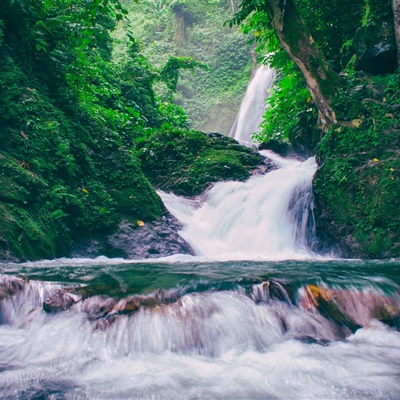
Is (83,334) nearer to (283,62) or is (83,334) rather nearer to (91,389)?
(91,389)

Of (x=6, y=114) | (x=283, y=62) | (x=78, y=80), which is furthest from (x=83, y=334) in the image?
(x=283, y=62)

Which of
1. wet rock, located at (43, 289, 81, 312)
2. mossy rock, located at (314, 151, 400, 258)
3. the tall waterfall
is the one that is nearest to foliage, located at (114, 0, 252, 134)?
the tall waterfall

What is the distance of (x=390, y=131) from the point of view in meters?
6.54

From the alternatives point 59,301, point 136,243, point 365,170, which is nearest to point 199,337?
point 59,301

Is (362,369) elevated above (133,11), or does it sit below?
below

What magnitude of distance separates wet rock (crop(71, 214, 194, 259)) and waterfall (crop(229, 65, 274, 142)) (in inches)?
526

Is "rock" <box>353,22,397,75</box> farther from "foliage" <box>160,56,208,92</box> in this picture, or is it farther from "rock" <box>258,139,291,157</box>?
"foliage" <box>160,56,208,92</box>

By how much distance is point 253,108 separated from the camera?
2014 cm

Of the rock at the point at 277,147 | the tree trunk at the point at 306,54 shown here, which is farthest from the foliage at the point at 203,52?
the tree trunk at the point at 306,54

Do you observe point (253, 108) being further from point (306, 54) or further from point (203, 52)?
point (306, 54)

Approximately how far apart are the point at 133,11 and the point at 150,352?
111 feet

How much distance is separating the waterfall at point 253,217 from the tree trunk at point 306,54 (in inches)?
62.2

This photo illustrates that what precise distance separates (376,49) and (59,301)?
7.73 m

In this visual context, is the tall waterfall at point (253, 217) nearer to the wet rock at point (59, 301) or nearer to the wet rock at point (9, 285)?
the wet rock at point (59, 301)
